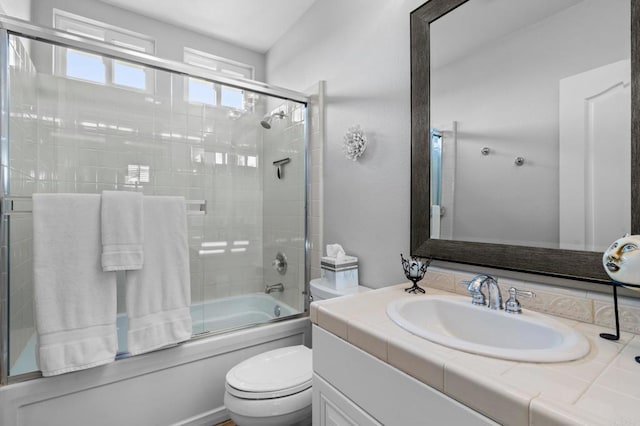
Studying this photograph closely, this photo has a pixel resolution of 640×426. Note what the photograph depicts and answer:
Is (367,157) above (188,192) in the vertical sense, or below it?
above

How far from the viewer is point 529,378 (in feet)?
1.89

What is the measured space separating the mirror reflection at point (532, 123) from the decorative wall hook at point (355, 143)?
450mm

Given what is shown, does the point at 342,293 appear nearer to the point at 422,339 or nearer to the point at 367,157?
the point at 367,157

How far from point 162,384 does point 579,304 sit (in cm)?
180

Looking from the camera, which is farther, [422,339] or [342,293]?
[342,293]

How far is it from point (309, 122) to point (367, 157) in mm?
678

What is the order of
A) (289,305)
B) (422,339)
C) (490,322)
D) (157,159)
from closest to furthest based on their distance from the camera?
(422,339), (490,322), (157,159), (289,305)

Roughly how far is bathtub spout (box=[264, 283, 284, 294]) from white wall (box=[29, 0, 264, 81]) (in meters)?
1.98

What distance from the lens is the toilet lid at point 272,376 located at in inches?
50.7

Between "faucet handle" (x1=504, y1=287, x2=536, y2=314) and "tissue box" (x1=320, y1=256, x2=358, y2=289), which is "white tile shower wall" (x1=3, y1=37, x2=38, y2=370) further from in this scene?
"faucet handle" (x1=504, y1=287, x2=536, y2=314)

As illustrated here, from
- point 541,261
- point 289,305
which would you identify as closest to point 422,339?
point 541,261

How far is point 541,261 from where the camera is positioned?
97 centimetres

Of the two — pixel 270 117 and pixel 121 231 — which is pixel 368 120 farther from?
pixel 121 231

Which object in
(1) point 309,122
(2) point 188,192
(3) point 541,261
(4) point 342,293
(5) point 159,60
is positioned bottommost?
(4) point 342,293
